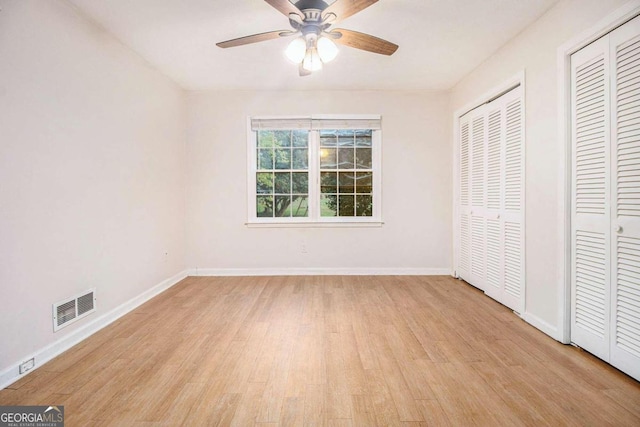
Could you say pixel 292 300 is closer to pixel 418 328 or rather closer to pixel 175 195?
pixel 418 328

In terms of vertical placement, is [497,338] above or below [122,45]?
below

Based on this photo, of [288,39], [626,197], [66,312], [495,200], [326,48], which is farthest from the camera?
[495,200]

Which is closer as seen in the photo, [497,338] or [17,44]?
[17,44]

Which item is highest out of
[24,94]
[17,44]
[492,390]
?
[17,44]

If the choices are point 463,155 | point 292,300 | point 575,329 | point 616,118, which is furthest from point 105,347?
point 463,155

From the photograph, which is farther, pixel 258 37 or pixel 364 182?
pixel 364 182

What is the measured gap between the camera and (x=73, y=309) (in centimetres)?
236

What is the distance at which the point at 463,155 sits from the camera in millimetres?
3996

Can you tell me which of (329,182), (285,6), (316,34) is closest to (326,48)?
(316,34)

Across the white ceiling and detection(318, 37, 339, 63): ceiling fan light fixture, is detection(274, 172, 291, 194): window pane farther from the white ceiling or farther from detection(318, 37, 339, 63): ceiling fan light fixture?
detection(318, 37, 339, 63): ceiling fan light fixture

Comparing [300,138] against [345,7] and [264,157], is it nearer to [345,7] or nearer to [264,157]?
[264,157]

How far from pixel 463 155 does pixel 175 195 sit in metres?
3.87

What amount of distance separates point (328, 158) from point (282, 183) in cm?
77

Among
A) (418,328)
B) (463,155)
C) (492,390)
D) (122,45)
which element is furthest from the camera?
(463,155)
